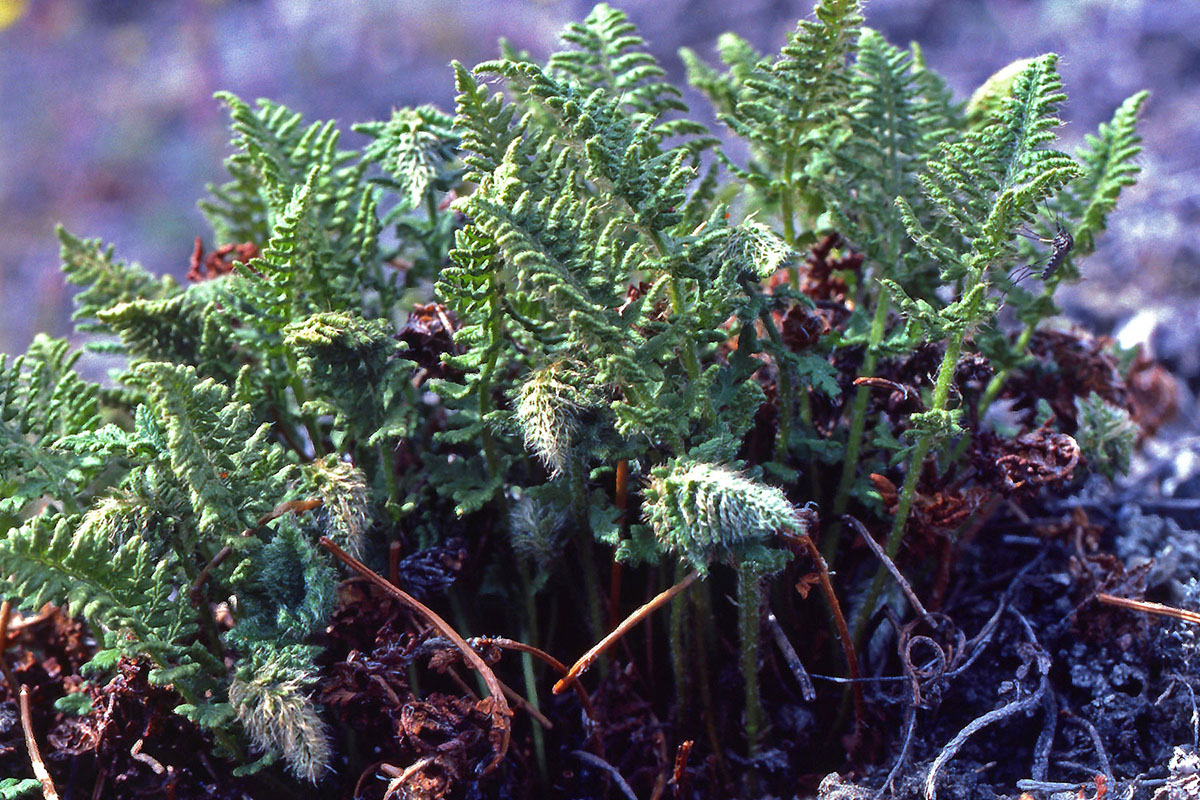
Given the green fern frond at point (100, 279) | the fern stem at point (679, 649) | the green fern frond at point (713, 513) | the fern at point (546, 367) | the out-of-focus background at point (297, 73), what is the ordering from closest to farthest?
the green fern frond at point (713, 513) < the fern at point (546, 367) < the fern stem at point (679, 649) < the green fern frond at point (100, 279) < the out-of-focus background at point (297, 73)

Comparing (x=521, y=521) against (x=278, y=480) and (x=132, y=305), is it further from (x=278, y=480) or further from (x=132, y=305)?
(x=132, y=305)

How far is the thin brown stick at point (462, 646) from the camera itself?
1649 millimetres

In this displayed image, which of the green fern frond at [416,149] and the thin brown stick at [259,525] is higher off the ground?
the green fern frond at [416,149]

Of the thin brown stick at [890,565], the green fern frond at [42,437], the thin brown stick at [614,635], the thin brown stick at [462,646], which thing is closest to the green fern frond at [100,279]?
the green fern frond at [42,437]

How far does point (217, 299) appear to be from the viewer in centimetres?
202

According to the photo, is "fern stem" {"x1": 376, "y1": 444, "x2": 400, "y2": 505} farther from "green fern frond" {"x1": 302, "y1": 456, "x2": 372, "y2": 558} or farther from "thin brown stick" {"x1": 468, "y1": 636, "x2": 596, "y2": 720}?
"thin brown stick" {"x1": 468, "y1": 636, "x2": 596, "y2": 720}

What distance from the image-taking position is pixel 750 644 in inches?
69.2

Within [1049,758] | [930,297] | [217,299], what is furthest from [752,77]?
[1049,758]

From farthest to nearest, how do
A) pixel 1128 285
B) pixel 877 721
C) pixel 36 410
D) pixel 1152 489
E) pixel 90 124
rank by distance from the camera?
1. pixel 90 124
2. pixel 1128 285
3. pixel 1152 489
4. pixel 877 721
5. pixel 36 410

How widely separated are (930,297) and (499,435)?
2.85 feet

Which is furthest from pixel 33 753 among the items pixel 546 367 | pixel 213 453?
pixel 546 367

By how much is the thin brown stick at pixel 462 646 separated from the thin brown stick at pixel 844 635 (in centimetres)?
53

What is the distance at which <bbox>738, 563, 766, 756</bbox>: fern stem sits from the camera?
5.46ft

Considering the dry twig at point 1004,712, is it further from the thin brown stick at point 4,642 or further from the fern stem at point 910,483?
the thin brown stick at point 4,642
